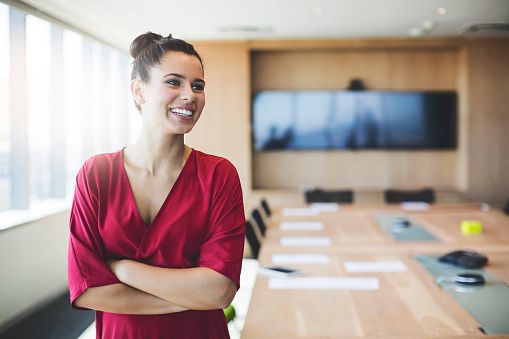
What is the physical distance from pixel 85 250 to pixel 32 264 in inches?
145

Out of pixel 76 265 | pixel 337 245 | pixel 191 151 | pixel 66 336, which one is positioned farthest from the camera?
pixel 66 336

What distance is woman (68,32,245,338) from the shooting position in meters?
1.19

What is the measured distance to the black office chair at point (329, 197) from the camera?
5.74 meters

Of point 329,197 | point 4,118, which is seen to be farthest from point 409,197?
point 4,118

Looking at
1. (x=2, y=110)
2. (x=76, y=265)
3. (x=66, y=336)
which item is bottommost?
(x=66, y=336)

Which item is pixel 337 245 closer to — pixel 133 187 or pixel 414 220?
pixel 414 220

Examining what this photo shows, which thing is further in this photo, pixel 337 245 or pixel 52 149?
pixel 52 149

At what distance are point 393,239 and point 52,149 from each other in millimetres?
4068

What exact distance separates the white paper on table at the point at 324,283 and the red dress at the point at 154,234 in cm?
109

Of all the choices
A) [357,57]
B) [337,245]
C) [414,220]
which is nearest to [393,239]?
[337,245]

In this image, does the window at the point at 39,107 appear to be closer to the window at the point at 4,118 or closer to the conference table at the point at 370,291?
the window at the point at 4,118

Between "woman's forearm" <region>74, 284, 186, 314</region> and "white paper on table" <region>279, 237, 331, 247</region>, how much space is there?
2.15 metres

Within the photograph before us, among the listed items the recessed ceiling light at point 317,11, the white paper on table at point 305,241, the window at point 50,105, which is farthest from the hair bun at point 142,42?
the recessed ceiling light at point 317,11

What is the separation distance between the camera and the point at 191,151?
4.40ft
